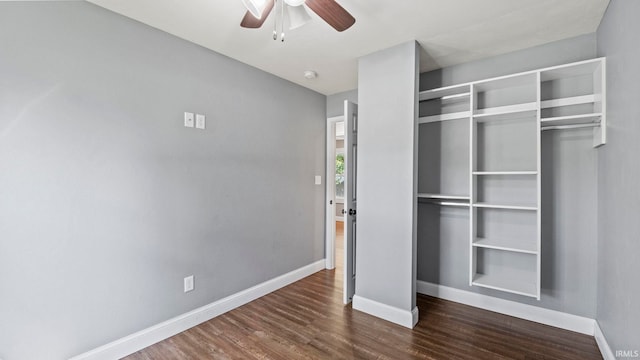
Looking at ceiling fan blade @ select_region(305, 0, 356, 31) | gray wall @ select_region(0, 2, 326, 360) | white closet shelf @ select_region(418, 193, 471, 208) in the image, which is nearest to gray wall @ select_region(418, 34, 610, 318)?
white closet shelf @ select_region(418, 193, 471, 208)

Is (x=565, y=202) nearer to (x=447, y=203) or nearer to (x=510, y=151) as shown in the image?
(x=510, y=151)

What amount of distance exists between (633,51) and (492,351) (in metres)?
2.16

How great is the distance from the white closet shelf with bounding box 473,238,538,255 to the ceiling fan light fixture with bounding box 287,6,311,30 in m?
2.33

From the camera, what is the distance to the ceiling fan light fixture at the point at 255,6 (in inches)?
54.1

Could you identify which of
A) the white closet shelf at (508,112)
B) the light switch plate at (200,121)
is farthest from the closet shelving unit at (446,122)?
the light switch plate at (200,121)

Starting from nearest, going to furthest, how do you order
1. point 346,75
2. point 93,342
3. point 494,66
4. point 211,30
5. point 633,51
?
point 633,51
point 93,342
point 211,30
point 494,66
point 346,75

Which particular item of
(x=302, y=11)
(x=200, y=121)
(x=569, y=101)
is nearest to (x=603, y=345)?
(x=569, y=101)

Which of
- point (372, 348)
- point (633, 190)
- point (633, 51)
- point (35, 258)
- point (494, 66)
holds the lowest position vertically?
point (372, 348)

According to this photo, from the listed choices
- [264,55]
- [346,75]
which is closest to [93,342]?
[264,55]

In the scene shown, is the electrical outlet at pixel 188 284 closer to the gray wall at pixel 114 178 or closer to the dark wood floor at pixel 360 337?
the gray wall at pixel 114 178

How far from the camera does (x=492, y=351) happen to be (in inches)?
83.2

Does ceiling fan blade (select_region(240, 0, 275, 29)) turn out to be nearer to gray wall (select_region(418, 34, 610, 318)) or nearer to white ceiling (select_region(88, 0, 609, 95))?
white ceiling (select_region(88, 0, 609, 95))

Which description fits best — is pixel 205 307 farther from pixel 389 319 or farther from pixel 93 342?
pixel 389 319

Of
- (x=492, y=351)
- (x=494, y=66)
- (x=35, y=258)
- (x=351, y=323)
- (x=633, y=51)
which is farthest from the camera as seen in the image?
(x=494, y=66)
